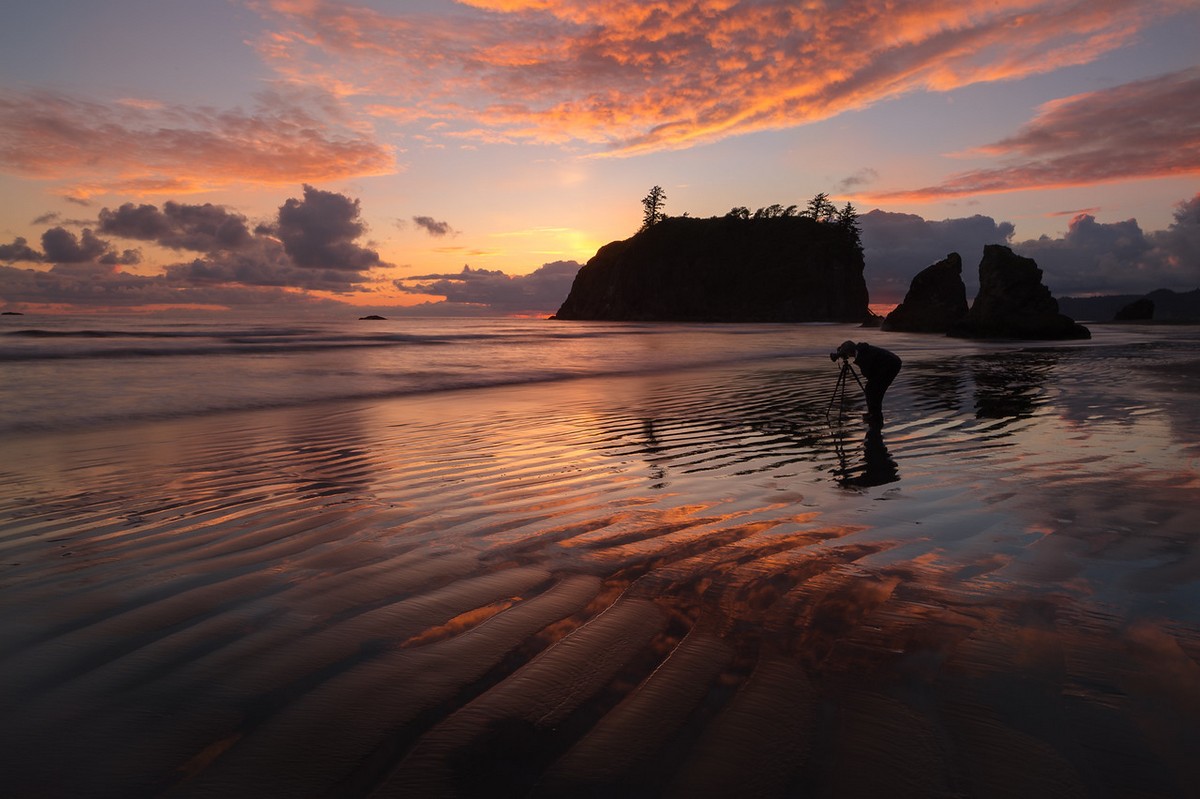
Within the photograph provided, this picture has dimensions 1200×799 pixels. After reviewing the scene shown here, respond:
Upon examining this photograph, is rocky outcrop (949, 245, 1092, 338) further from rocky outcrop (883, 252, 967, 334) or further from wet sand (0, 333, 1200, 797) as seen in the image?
wet sand (0, 333, 1200, 797)

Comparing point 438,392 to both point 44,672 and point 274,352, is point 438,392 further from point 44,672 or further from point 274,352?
point 274,352

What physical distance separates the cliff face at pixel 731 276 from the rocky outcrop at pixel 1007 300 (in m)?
97.4

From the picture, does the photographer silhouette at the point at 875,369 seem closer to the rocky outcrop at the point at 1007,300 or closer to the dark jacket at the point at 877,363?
the dark jacket at the point at 877,363

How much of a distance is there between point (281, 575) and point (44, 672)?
1.21 meters

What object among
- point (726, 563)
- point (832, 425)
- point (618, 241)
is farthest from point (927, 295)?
point (618, 241)

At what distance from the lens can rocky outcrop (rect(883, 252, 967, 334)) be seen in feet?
205

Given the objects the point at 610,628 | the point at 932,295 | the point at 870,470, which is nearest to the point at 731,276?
the point at 932,295

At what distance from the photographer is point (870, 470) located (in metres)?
6.55

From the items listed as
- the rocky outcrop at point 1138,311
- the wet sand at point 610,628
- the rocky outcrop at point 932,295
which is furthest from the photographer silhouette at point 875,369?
the rocky outcrop at point 1138,311

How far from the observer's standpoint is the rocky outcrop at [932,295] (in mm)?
62625

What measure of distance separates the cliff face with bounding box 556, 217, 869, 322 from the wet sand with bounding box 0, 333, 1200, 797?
142471 mm

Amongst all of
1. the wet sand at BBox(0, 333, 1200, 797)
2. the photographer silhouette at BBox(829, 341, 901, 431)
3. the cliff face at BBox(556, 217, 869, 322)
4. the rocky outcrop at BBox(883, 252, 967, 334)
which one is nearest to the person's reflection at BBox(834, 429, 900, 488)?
the wet sand at BBox(0, 333, 1200, 797)

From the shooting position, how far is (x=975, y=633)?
3.01 metres

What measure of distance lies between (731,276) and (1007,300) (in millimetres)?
112203
